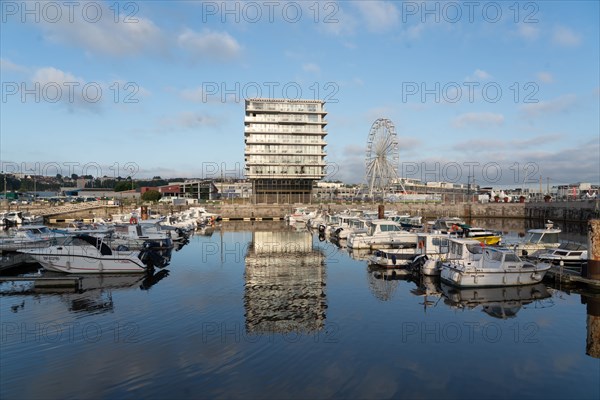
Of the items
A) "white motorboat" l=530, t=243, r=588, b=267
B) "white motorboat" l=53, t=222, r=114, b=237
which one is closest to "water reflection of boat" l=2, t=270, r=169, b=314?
"white motorboat" l=53, t=222, r=114, b=237

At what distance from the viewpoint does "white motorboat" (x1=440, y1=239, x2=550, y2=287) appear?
25.2 m

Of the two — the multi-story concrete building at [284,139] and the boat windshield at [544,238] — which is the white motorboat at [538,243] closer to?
the boat windshield at [544,238]

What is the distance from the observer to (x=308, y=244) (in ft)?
161

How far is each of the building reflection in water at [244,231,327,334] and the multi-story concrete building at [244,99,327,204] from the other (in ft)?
213

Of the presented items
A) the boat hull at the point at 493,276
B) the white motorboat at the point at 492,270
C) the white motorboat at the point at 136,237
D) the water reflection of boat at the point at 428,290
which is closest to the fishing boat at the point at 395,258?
the water reflection of boat at the point at 428,290

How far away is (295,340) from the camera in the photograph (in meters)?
17.2

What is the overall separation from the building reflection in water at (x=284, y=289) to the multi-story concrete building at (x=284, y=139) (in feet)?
213

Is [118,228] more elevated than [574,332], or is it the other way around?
[118,228]

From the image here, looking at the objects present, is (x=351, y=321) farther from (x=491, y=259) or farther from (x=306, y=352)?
(x=491, y=259)

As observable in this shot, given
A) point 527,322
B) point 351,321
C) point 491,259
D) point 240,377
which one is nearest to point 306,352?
point 240,377

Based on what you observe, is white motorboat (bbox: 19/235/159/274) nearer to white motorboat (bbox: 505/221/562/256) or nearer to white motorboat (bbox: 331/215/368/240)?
white motorboat (bbox: 331/215/368/240)


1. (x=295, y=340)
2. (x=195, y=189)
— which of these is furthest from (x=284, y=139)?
(x=295, y=340)

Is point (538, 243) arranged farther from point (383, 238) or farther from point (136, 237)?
point (136, 237)

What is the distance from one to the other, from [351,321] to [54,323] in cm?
1290
